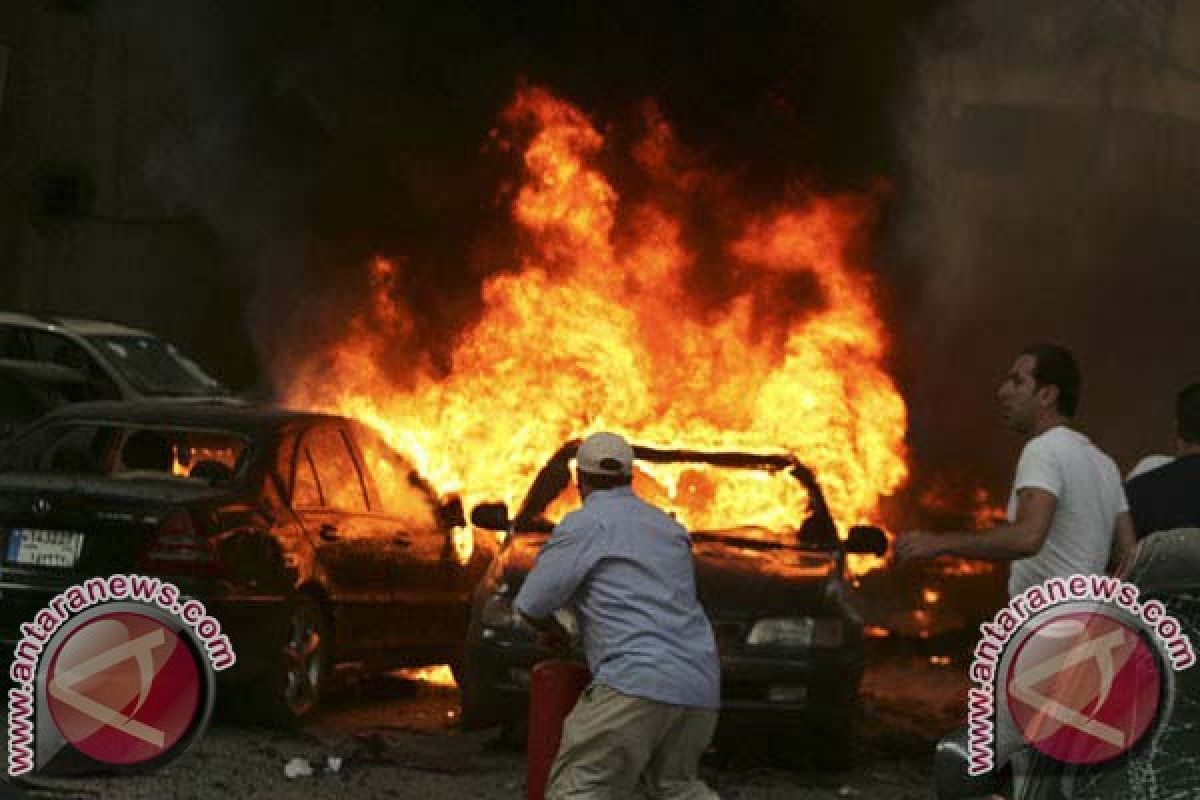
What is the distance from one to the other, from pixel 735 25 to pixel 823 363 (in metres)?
5.23

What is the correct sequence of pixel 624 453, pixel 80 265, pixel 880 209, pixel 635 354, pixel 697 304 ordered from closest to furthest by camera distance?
pixel 624 453 < pixel 635 354 < pixel 697 304 < pixel 880 209 < pixel 80 265

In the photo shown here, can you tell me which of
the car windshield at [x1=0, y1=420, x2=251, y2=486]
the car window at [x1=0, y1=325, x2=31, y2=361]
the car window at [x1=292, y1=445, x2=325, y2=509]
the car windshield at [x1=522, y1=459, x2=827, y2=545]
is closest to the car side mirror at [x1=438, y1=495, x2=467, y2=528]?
the car windshield at [x1=522, y1=459, x2=827, y2=545]

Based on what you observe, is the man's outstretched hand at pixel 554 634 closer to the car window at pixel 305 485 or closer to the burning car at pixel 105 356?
the car window at pixel 305 485

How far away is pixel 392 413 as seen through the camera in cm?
1680

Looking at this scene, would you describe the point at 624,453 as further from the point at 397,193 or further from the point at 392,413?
the point at 397,193

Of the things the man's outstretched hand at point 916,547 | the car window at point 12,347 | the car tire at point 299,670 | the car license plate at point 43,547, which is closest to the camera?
the man's outstretched hand at point 916,547

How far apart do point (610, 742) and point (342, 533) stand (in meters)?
4.94

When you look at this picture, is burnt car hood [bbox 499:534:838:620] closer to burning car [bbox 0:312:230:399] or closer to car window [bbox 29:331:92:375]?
burning car [bbox 0:312:230:399]

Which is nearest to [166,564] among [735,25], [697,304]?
[697,304]

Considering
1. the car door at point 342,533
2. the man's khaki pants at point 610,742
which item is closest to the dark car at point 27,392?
the car door at point 342,533

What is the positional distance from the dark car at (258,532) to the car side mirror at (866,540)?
91.6 inches

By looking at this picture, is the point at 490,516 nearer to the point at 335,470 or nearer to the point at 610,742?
the point at 335,470

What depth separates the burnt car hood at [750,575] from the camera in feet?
33.4

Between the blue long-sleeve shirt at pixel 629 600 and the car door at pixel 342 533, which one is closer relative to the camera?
the blue long-sleeve shirt at pixel 629 600
